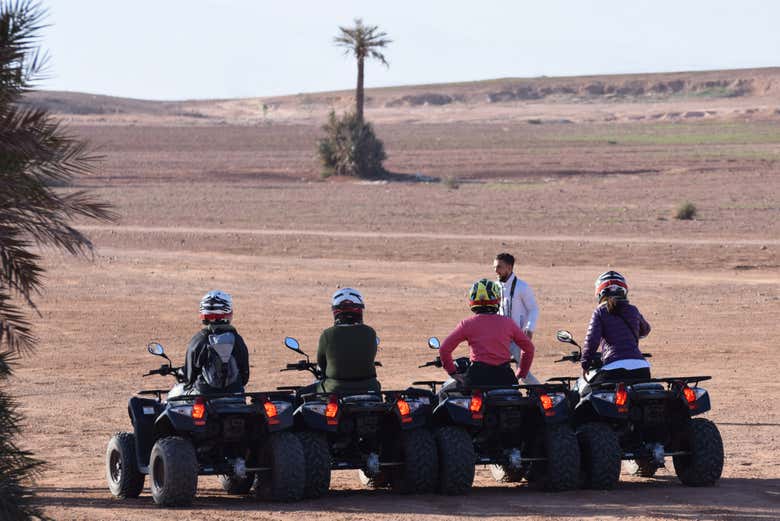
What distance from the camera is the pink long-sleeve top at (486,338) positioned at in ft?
37.4

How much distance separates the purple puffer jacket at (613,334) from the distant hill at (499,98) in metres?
136

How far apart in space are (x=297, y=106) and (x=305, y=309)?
161 m

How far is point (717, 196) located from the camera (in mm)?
46125

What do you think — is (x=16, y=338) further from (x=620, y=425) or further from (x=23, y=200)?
(x=620, y=425)

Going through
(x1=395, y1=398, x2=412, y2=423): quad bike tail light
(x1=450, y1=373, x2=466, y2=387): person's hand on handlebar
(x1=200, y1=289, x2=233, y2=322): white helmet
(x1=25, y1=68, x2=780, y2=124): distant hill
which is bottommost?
(x1=395, y1=398, x2=412, y2=423): quad bike tail light

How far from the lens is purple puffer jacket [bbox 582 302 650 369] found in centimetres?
1162

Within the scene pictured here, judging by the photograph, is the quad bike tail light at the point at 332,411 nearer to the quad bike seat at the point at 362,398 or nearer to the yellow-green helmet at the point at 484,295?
the quad bike seat at the point at 362,398

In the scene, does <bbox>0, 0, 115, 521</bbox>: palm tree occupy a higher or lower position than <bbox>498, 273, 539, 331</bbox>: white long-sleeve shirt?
higher

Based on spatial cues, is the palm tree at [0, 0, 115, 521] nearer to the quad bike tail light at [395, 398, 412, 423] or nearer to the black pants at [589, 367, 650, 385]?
the quad bike tail light at [395, 398, 412, 423]

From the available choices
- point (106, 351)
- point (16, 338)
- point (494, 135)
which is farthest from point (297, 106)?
point (16, 338)

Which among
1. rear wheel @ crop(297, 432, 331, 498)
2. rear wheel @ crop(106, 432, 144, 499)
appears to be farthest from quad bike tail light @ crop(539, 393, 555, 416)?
rear wheel @ crop(106, 432, 144, 499)

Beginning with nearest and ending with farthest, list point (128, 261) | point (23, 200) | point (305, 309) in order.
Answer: point (23, 200)
point (305, 309)
point (128, 261)

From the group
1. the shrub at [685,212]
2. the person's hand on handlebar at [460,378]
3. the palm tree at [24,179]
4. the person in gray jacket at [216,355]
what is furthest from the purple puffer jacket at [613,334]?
the shrub at [685,212]

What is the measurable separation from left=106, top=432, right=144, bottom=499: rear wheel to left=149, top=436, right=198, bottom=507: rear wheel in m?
0.60
